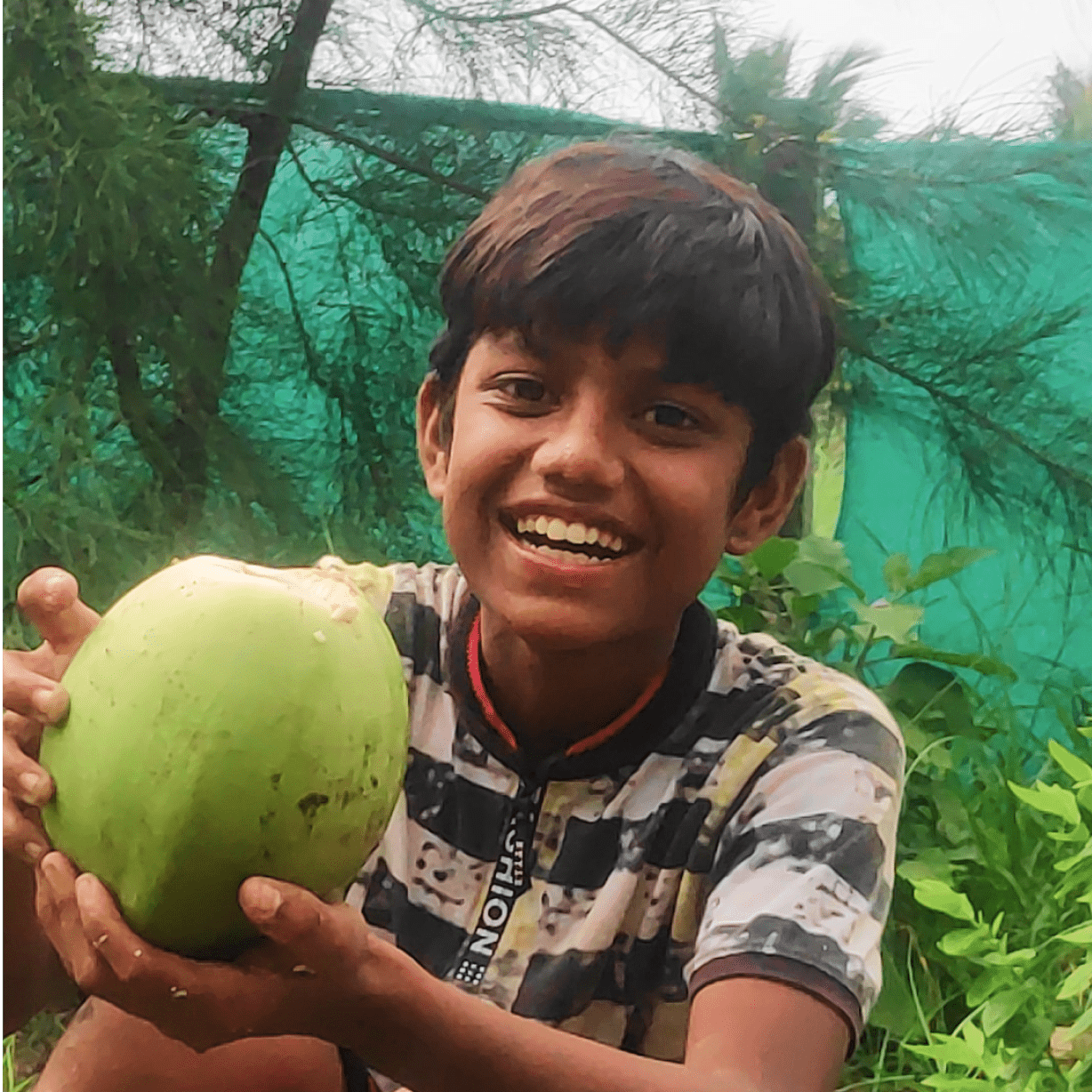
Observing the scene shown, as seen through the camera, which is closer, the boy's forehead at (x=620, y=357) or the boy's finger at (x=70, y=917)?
the boy's finger at (x=70, y=917)

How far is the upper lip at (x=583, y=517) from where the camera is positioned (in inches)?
24.5

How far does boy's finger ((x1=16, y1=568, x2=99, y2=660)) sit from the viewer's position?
57 centimetres

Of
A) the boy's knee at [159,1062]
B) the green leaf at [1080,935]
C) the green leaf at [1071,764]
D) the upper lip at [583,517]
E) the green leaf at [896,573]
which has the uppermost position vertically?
the upper lip at [583,517]

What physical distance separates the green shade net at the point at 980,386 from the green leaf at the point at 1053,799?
62mm

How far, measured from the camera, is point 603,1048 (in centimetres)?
56

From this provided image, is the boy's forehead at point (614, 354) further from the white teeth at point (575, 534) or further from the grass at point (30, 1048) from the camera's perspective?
the grass at point (30, 1048)

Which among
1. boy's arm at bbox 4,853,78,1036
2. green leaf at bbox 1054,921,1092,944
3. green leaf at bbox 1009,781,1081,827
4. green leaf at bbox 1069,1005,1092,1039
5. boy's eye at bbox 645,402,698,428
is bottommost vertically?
boy's arm at bbox 4,853,78,1036

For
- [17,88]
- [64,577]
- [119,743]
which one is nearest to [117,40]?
[17,88]

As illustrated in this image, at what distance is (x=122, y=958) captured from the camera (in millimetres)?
489

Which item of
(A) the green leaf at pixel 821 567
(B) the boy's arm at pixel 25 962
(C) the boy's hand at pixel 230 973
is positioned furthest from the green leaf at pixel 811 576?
(B) the boy's arm at pixel 25 962

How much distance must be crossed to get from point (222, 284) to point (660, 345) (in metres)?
0.27

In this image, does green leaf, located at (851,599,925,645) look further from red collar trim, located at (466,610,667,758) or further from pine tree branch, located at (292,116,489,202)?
pine tree branch, located at (292,116,489,202)

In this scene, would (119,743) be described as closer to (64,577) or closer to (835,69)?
(64,577)

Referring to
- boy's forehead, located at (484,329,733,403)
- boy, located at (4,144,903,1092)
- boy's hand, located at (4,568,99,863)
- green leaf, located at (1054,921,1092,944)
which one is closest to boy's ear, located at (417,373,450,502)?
boy, located at (4,144,903,1092)
